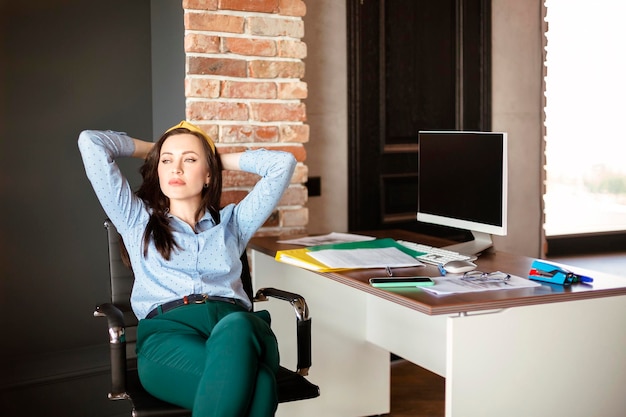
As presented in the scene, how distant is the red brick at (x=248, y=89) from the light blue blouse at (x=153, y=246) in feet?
1.70

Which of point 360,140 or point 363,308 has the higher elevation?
point 360,140

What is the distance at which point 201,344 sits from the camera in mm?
2328

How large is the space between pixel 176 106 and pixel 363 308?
44.6 inches

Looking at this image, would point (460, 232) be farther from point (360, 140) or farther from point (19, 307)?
point (19, 307)

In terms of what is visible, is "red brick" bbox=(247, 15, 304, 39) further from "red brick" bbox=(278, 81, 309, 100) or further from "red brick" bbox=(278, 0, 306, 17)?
"red brick" bbox=(278, 81, 309, 100)

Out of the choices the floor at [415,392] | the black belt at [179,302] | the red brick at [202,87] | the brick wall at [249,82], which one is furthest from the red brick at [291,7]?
the floor at [415,392]

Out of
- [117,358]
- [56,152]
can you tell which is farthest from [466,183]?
[56,152]

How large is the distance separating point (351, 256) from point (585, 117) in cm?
286

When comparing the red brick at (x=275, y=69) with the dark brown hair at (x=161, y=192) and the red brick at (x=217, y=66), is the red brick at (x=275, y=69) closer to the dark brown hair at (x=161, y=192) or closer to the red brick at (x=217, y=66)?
the red brick at (x=217, y=66)

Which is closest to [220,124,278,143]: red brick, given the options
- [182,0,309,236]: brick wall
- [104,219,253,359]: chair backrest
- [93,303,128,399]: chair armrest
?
[182,0,309,236]: brick wall

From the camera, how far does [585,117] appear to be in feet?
16.2

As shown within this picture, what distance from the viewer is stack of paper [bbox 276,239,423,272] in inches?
99.5

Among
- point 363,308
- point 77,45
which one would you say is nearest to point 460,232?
point 363,308

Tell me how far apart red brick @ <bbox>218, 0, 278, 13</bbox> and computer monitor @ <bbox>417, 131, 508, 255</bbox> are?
77 cm
